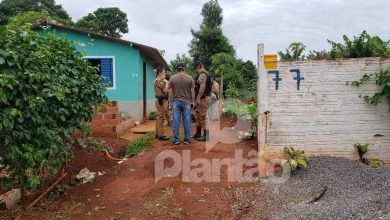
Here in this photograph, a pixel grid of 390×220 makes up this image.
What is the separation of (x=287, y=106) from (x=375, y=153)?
1.74m

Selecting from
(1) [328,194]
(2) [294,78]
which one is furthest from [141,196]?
(2) [294,78]

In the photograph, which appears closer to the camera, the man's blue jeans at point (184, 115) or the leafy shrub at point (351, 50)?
the leafy shrub at point (351, 50)

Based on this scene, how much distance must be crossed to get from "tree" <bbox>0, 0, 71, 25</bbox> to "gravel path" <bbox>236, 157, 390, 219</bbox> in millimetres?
28520

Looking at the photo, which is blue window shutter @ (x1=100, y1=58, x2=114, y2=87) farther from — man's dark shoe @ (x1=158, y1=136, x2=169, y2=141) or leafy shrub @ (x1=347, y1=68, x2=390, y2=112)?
leafy shrub @ (x1=347, y1=68, x2=390, y2=112)

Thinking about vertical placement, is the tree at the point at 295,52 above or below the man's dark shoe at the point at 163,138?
above

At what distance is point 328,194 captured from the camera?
5543 millimetres

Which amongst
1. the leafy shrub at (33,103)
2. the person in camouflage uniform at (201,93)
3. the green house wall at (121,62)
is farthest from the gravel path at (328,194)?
the green house wall at (121,62)

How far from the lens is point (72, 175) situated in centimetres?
735

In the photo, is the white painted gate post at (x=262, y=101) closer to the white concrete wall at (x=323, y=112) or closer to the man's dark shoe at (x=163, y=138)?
the white concrete wall at (x=323, y=112)

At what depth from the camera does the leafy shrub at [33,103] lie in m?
4.40

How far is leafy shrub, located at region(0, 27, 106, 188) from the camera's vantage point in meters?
4.40

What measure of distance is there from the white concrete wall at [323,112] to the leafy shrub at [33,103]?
126 inches

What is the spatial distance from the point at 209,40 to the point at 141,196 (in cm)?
2594

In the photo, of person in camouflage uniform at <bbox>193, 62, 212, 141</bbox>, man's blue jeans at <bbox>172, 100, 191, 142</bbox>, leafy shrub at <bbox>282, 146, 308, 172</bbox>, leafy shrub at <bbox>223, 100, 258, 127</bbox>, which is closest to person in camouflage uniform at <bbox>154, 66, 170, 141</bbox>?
person in camouflage uniform at <bbox>193, 62, 212, 141</bbox>
